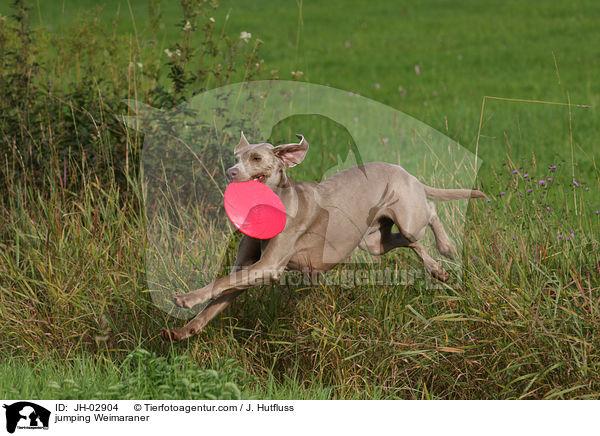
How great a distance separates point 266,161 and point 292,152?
0.11 metres

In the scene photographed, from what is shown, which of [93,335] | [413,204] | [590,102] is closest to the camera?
[413,204]

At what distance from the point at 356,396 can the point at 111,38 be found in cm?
413

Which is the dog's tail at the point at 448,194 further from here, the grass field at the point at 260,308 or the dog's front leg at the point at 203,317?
the dog's front leg at the point at 203,317

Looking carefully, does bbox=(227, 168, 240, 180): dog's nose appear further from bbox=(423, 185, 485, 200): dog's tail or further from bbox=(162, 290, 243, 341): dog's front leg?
bbox=(423, 185, 485, 200): dog's tail

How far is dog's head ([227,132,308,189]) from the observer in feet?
8.42

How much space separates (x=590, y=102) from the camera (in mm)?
10500

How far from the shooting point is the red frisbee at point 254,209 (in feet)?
8.22

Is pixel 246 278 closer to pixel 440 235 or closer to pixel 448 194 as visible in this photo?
pixel 440 235

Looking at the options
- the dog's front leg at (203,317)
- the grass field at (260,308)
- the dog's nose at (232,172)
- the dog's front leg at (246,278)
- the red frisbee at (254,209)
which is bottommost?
the grass field at (260,308)

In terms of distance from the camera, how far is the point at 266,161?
103 inches

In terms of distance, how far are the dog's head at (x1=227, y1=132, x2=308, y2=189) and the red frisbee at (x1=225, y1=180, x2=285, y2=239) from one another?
41mm

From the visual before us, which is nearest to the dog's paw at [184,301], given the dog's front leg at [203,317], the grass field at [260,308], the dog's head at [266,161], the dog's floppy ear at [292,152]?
the dog's front leg at [203,317]
